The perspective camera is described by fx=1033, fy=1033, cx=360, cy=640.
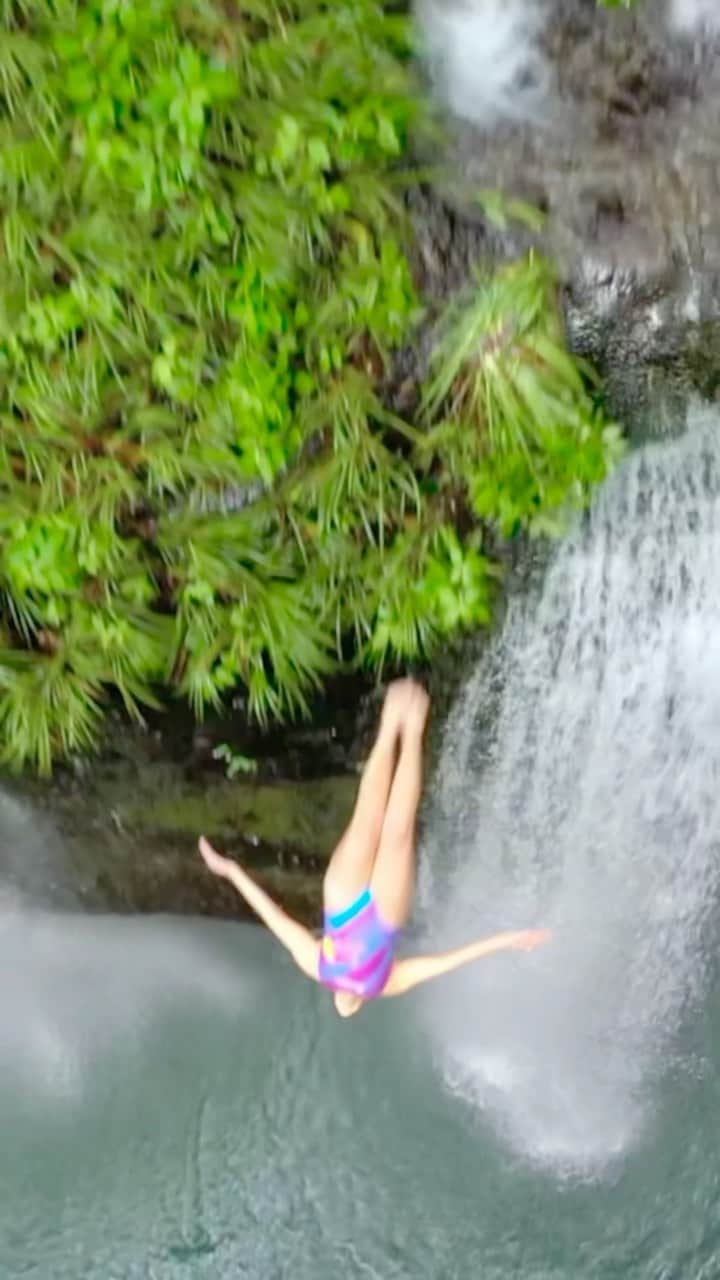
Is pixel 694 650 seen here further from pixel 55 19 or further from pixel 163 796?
pixel 55 19

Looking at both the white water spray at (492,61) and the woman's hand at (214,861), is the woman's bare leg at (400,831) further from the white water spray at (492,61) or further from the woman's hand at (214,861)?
the white water spray at (492,61)

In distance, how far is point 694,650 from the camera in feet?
8.98

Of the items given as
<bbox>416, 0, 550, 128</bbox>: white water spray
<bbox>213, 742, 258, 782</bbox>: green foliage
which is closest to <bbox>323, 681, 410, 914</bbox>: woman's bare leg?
<bbox>213, 742, 258, 782</bbox>: green foliage

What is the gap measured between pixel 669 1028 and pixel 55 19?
3219 millimetres

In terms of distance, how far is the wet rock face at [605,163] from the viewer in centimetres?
239

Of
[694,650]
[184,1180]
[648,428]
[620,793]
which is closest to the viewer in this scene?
[648,428]

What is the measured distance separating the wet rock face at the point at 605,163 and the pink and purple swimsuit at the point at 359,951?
159 cm

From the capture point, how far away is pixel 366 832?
9.01 ft

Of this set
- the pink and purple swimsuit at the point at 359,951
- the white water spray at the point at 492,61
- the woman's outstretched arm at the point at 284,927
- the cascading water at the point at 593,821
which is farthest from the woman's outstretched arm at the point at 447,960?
the white water spray at the point at 492,61

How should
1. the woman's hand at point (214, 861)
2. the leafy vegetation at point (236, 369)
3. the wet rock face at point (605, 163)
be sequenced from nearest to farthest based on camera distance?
1. the leafy vegetation at point (236, 369)
2. the wet rock face at point (605, 163)
3. the woman's hand at point (214, 861)

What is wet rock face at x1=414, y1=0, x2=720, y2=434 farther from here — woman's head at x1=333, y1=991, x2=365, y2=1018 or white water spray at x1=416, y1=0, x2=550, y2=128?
woman's head at x1=333, y1=991, x2=365, y2=1018

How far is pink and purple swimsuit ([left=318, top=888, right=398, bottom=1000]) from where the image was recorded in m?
2.69

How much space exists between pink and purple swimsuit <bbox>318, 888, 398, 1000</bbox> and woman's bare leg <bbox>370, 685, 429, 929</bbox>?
0.04 m

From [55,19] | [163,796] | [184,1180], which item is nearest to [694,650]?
[163,796]
